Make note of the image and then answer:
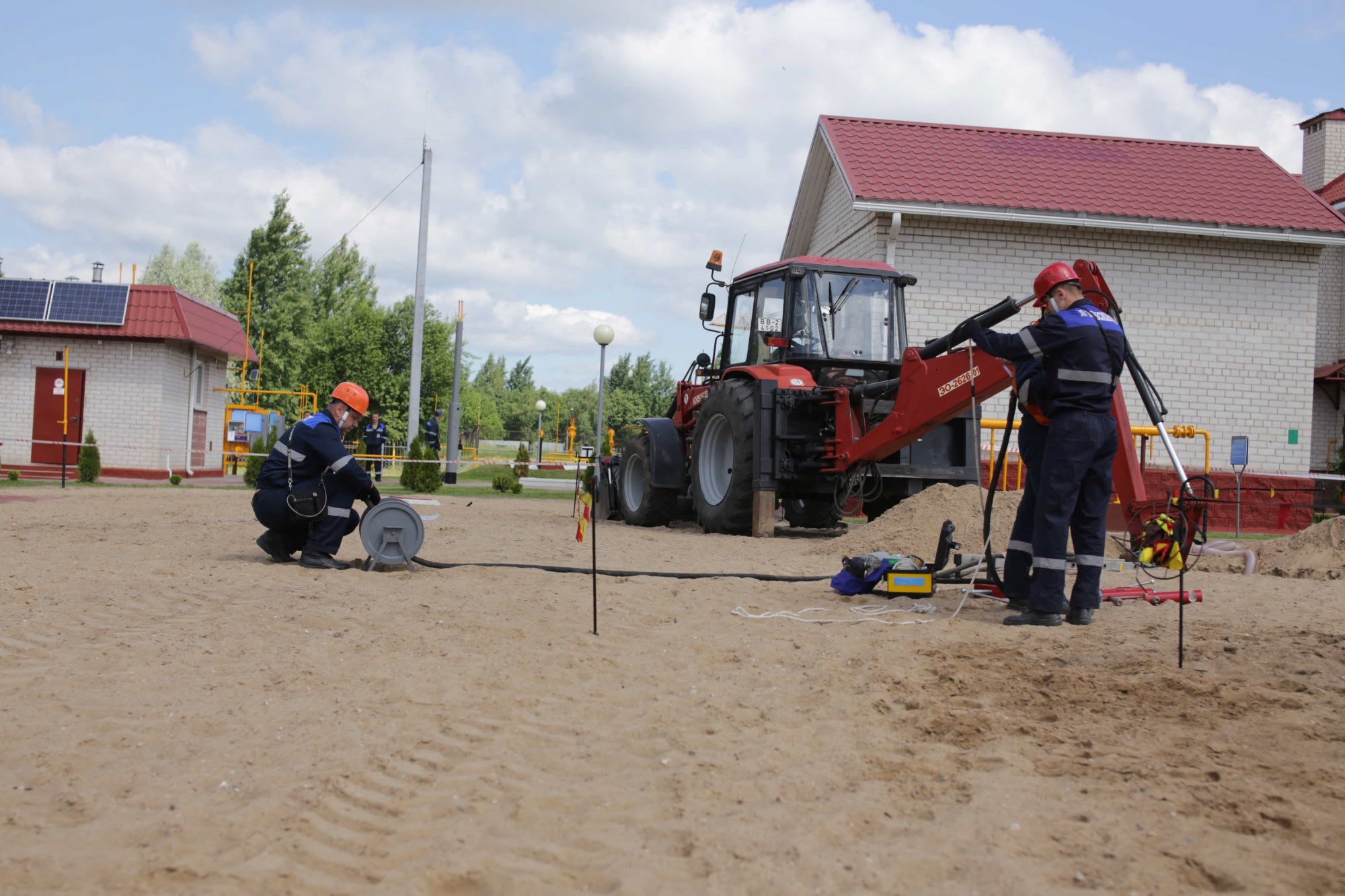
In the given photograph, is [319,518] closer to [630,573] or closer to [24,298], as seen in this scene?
[630,573]

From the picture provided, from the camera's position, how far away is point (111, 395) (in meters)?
25.0

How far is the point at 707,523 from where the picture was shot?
12766mm

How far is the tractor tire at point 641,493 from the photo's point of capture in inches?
550

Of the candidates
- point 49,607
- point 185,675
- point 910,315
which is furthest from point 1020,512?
point 910,315

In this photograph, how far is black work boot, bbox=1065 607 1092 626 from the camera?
6.29 meters

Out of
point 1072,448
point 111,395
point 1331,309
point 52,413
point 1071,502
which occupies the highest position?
point 1331,309

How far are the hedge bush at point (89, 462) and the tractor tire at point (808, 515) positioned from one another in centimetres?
1455

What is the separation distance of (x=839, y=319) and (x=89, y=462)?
15907 mm

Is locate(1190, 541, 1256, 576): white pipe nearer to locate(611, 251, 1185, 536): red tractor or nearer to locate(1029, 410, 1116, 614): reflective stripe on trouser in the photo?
locate(611, 251, 1185, 536): red tractor

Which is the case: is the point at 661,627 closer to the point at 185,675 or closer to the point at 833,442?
the point at 185,675

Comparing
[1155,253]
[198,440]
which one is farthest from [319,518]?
[198,440]

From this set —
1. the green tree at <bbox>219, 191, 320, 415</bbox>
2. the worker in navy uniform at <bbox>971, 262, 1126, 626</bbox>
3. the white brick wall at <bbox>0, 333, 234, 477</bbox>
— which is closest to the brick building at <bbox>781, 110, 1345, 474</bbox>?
the worker in navy uniform at <bbox>971, 262, 1126, 626</bbox>

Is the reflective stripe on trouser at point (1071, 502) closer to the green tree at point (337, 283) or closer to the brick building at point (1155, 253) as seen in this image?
the brick building at point (1155, 253)

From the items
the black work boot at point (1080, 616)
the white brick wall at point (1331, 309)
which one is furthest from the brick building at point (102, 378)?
the white brick wall at point (1331, 309)
